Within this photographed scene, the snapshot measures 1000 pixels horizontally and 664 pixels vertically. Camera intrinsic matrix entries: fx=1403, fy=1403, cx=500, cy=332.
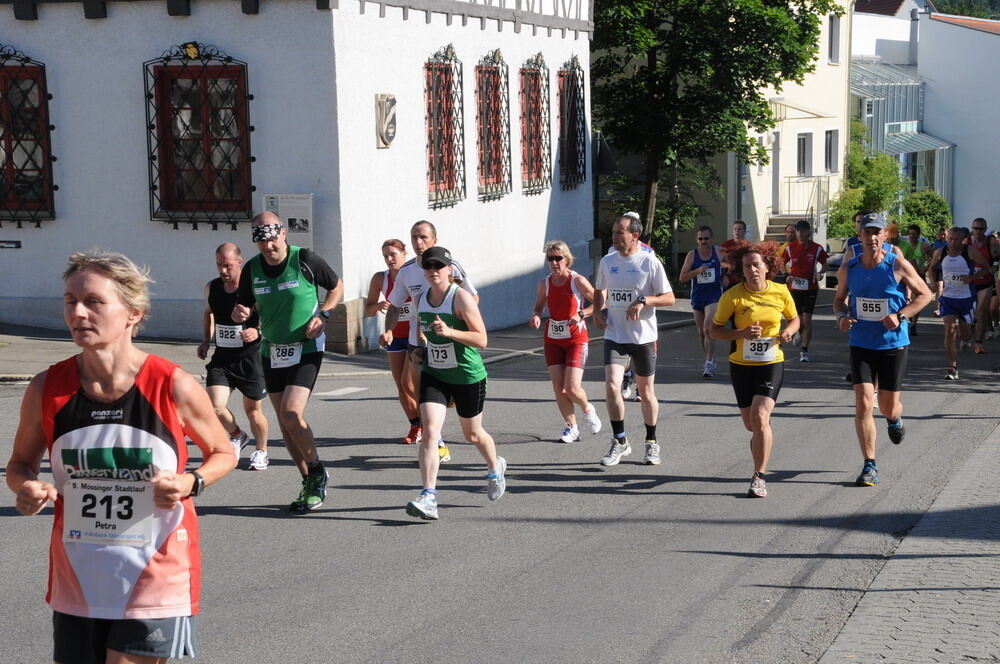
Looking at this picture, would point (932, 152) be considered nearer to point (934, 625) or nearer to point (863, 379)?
point (863, 379)

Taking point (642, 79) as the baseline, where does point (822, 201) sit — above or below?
below

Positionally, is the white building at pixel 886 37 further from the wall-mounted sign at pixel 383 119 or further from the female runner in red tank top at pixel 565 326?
the female runner in red tank top at pixel 565 326

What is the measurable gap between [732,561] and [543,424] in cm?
497

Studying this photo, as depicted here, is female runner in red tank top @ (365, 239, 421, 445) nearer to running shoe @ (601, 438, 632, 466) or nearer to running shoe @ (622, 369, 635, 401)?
running shoe @ (601, 438, 632, 466)

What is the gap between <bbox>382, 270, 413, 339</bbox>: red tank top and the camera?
1076 cm

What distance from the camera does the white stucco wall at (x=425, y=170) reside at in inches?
681

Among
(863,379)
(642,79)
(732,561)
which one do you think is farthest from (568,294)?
(642,79)

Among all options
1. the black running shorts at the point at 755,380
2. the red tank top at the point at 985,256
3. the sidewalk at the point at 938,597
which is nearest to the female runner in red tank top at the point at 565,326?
the black running shorts at the point at 755,380

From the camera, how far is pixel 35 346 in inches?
651

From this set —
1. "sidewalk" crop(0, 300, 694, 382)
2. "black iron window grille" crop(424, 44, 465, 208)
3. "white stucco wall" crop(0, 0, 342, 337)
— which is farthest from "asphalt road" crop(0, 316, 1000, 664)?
"black iron window grille" crop(424, 44, 465, 208)

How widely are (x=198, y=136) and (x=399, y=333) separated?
23.5 feet

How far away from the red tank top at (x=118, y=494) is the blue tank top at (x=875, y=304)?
22.0 ft

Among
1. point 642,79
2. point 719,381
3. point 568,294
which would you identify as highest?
point 642,79

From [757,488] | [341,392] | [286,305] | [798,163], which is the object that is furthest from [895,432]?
[798,163]
